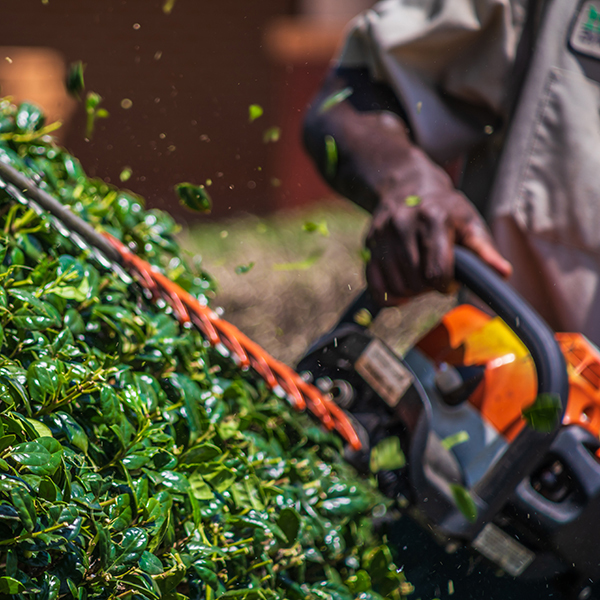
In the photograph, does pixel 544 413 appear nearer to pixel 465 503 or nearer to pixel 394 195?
pixel 465 503

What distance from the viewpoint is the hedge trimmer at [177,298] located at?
777 mm

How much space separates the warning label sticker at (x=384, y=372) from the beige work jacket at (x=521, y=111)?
1.84 feet

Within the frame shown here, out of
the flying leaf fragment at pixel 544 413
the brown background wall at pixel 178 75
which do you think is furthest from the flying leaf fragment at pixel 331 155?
the brown background wall at pixel 178 75

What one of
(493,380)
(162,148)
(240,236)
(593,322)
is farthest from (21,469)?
(162,148)

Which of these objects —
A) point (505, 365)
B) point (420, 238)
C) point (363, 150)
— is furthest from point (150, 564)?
point (363, 150)

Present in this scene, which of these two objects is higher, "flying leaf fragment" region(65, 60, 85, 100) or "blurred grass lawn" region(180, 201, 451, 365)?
"flying leaf fragment" region(65, 60, 85, 100)

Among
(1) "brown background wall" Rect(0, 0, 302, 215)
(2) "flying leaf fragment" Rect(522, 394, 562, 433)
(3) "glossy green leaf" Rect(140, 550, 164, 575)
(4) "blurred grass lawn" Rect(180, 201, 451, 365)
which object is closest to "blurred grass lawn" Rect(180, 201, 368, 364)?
(4) "blurred grass lawn" Rect(180, 201, 451, 365)

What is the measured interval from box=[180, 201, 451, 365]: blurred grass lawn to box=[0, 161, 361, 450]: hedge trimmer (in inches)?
68.0

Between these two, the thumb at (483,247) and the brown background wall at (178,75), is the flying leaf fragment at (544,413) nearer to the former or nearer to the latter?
the thumb at (483,247)

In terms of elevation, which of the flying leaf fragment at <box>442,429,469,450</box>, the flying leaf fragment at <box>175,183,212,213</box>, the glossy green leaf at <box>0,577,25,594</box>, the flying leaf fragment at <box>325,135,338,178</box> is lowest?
the flying leaf fragment at <box>442,429,469,450</box>

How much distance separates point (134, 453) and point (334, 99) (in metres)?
1.03

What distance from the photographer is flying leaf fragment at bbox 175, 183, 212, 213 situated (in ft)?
3.30

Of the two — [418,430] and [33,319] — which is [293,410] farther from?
[33,319]

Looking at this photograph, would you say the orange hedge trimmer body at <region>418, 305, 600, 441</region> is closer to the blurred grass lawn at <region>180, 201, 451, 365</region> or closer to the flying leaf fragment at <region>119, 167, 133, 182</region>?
the flying leaf fragment at <region>119, 167, 133, 182</region>
